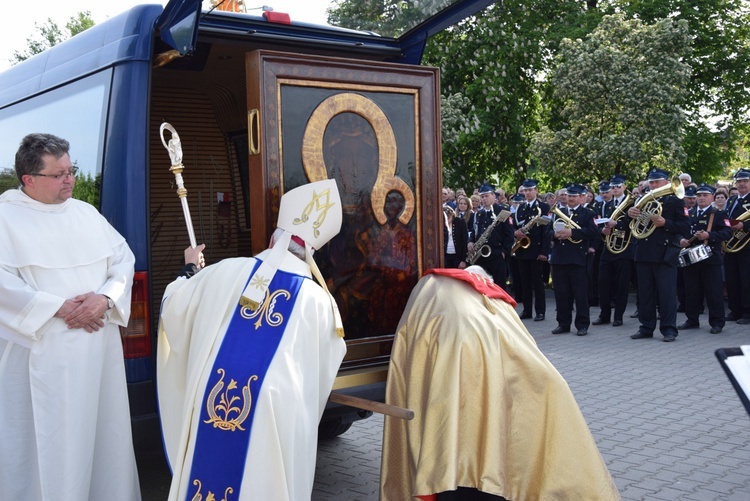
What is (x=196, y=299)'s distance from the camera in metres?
4.01

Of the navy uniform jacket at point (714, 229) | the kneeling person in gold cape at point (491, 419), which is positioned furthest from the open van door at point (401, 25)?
the navy uniform jacket at point (714, 229)

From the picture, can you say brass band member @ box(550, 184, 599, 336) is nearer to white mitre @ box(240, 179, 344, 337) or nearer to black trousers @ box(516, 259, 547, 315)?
black trousers @ box(516, 259, 547, 315)

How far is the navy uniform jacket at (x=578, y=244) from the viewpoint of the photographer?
11648 millimetres

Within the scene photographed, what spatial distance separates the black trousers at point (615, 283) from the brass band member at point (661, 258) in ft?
4.46

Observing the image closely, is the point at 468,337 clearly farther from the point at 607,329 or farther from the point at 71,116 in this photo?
the point at 607,329

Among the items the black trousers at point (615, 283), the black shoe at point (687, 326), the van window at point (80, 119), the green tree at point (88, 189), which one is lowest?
the black shoe at point (687, 326)

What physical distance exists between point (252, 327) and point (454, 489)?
1.16 metres

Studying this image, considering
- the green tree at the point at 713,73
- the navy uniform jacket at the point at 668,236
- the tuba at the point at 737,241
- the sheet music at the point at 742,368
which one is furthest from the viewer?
the green tree at the point at 713,73

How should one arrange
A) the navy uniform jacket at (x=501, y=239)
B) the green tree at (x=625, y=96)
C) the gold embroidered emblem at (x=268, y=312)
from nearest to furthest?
the gold embroidered emblem at (x=268, y=312)
the navy uniform jacket at (x=501, y=239)
the green tree at (x=625, y=96)

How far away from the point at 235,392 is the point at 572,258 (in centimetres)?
877

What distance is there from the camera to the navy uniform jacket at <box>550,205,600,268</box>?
11648mm

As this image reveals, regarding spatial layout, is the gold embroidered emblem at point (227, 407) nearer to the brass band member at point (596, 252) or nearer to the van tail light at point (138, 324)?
the van tail light at point (138, 324)

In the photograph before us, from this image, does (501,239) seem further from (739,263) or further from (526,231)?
(739,263)

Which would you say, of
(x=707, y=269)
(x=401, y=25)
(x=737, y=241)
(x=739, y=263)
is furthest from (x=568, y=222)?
(x=401, y=25)
